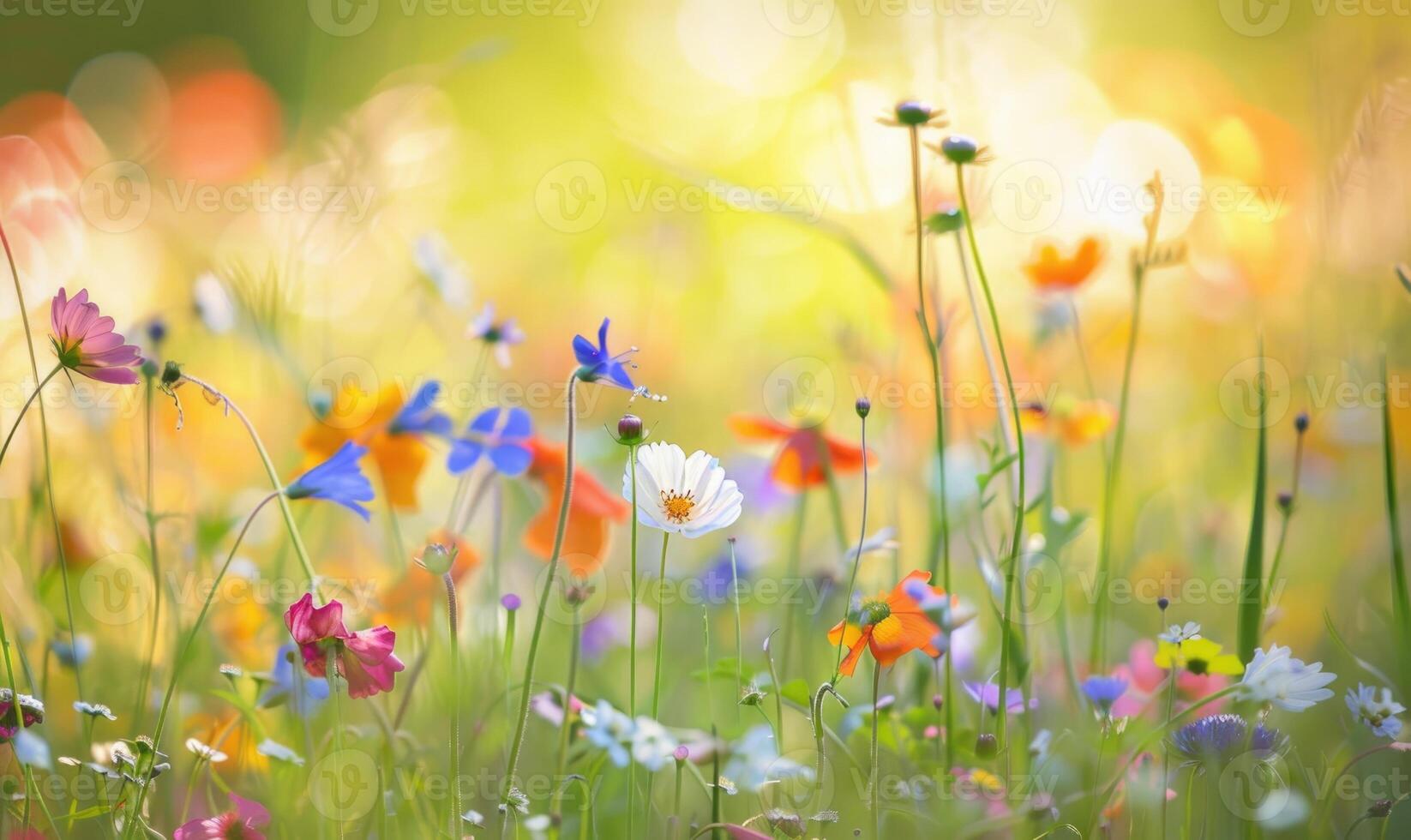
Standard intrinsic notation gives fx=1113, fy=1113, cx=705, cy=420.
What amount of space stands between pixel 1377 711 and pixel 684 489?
467 millimetres

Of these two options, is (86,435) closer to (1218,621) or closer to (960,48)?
(960,48)

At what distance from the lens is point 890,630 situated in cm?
70

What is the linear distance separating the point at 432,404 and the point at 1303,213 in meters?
1.48

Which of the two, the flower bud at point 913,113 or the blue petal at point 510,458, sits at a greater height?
the flower bud at point 913,113

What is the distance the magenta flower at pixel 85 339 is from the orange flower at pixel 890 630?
46cm

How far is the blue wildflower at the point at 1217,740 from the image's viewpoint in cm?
68
